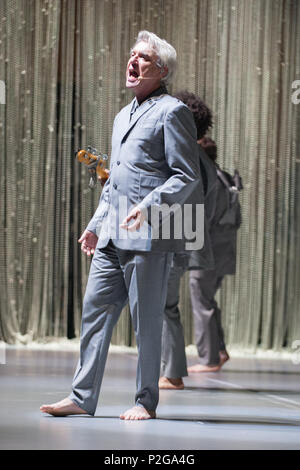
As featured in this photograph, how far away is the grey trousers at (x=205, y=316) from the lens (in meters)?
5.05

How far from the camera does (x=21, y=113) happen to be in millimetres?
6332

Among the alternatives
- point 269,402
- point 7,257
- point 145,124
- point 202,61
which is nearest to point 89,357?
point 145,124

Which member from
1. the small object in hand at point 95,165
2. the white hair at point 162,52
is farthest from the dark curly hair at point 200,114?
the white hair at point 162,52

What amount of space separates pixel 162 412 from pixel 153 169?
839mm

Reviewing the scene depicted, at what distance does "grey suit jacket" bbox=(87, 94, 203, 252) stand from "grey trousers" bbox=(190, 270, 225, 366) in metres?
2.13

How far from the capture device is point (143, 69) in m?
3.04

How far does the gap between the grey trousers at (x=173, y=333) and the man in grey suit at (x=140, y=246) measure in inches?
40.0

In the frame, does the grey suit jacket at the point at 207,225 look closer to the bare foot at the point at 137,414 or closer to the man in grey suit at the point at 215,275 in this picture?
the man in grey suit at the point at 215,275

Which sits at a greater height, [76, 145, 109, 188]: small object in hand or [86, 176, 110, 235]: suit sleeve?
[76, 145, 109, 188]: small object in hand

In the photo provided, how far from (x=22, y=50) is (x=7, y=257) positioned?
1336mm

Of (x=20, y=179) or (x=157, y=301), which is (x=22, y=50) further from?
(x=157, y=301)

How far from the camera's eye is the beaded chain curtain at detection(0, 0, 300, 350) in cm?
632

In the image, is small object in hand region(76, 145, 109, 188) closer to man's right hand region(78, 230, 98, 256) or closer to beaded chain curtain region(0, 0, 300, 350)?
man's right hand region(78, 230, 98, 256)

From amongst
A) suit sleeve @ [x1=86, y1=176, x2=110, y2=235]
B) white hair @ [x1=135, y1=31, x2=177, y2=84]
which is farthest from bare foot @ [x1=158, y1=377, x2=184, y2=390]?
white hair @ [x1=135, y1=31, x2=177, y2=84]
